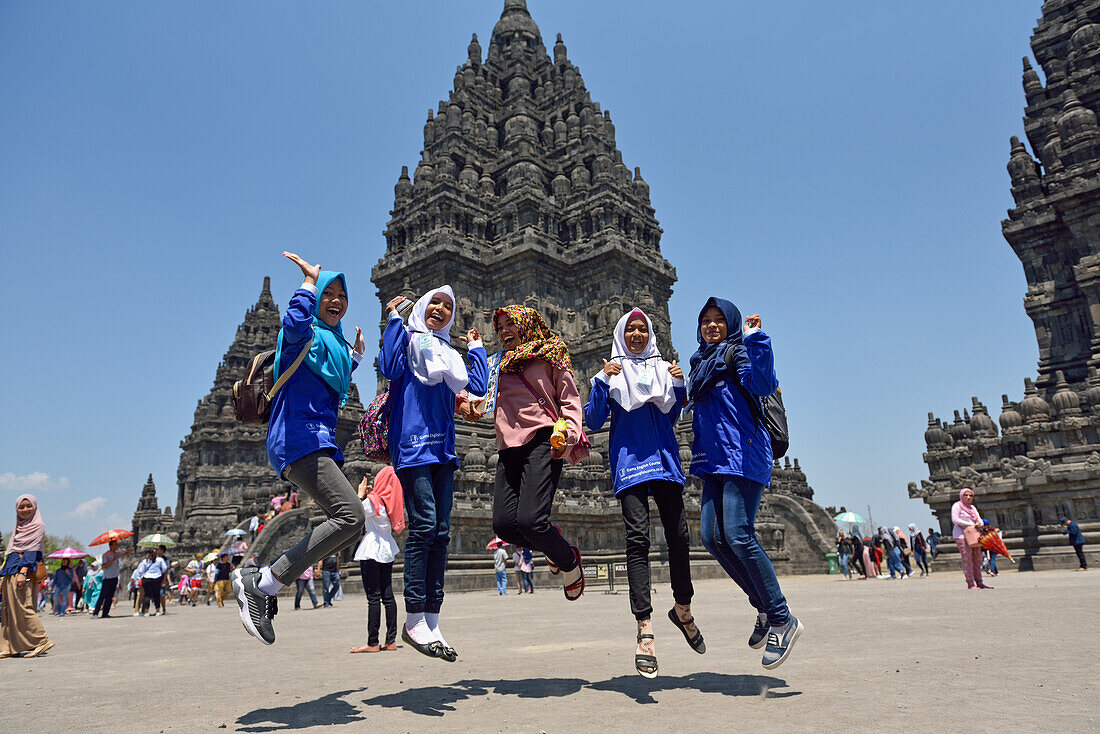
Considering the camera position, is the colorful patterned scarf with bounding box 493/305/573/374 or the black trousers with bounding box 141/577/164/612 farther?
the black trousers with bounding box 141/577/164/612

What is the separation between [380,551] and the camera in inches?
293

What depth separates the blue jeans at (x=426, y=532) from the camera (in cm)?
436

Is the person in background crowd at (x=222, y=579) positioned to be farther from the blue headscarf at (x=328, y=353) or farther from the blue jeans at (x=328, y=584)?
the blue headscarf at (x=328, y=353)

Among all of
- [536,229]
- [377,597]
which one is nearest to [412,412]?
[377,597]

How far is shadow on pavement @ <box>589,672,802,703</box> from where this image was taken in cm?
376

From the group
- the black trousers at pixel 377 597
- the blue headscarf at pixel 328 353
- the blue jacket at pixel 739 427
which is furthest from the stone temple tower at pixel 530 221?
the blue jacket at pixel 739 427

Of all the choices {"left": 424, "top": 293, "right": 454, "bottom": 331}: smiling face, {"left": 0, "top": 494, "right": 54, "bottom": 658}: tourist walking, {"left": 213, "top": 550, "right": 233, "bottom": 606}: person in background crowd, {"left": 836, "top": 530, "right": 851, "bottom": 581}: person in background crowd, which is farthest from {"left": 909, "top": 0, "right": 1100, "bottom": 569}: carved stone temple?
{"left": 213, "top": 550, "right": 233, "bottom": 606}: person in background crowd

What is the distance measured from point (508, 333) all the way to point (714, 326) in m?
1.46

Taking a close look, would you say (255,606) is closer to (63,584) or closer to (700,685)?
Result: (700,685)

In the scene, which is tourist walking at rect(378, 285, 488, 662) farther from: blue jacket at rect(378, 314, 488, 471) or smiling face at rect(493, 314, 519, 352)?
smiling face at rect(493, 314, 519, 352)

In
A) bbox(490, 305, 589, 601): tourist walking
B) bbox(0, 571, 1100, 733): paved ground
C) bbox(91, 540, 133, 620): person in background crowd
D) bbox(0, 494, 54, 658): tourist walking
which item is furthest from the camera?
bbox(91, 540, 133, 620): person in background crowd

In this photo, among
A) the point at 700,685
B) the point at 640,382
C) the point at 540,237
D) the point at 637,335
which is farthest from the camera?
the point at 540,237

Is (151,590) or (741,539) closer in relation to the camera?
(741,539)

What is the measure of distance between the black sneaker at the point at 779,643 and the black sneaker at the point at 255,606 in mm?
2796
